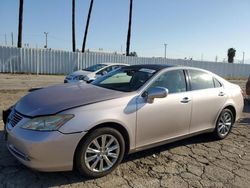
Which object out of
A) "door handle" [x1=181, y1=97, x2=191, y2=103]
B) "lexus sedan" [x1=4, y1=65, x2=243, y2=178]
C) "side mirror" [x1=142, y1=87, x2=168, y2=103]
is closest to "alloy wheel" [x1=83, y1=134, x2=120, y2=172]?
"lexus sedan" [x1=4, y1=65, x2=243, y2=178]

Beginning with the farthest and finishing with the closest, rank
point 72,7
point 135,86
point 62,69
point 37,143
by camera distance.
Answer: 1. point 72,7
2. point 62,69
3. point 135,86
4. point 37,143

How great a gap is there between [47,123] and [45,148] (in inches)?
11.8

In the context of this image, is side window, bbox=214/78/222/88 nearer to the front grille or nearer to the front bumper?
the front bumper

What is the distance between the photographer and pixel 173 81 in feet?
15.0

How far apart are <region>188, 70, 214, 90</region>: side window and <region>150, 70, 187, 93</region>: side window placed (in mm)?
240

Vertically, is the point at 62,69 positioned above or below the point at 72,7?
below

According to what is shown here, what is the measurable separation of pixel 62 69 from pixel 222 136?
18.5 meters

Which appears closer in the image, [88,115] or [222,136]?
[88,115]

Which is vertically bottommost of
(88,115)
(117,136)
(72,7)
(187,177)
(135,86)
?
(187,177)

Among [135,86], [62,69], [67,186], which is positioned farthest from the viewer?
[62,69]

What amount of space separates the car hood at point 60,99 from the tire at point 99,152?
465 mm

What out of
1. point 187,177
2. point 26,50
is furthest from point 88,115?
point 26,50

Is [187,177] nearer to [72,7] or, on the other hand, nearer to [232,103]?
[232,103]

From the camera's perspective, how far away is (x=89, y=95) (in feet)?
12.6
